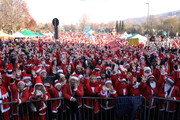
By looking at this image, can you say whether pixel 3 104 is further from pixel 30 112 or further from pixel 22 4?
pixel 22 4

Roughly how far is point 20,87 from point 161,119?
4.32 m

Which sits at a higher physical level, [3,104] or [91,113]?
[3,104]

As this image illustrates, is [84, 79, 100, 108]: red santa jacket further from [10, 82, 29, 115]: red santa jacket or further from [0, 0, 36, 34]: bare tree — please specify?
[0, 0, 36, 34]: bare tree

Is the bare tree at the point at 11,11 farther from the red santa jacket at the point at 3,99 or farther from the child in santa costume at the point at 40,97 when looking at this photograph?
the child in santa costume at the point at 40,97

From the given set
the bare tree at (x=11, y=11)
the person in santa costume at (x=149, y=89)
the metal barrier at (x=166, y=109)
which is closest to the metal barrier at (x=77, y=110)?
the person in santa costume at (x=149, y=89)

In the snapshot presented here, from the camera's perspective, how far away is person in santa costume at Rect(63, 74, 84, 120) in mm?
4180

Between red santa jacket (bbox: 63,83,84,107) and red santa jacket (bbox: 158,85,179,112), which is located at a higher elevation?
red santa jacket (bbox: 63,83,84,107)

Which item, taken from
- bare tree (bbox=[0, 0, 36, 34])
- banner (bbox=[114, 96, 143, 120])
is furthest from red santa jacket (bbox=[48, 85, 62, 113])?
bare tree (bbox=[0, 0, 36, 34])

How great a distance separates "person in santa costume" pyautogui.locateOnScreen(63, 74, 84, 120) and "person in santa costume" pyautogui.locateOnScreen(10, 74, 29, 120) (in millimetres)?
1026

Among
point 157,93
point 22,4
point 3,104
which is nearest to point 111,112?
point 157,93

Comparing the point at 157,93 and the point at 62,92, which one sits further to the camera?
the point at 157,93

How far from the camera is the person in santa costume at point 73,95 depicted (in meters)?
4.18

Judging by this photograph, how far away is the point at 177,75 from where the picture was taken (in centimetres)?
584

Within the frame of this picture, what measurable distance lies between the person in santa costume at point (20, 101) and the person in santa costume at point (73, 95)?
1026 mm
